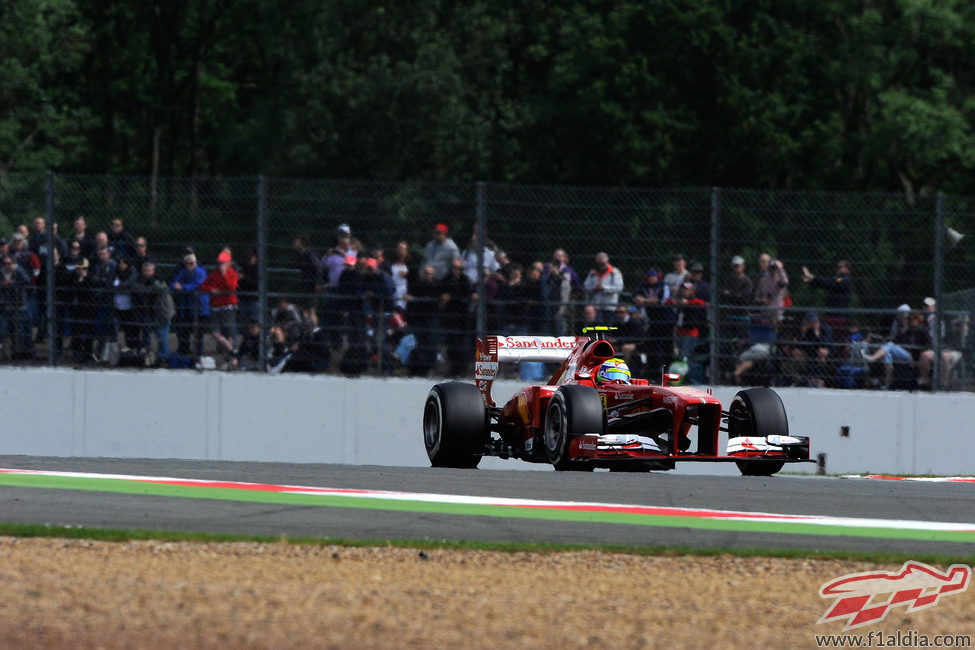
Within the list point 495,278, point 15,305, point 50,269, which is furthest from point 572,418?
point 15,305

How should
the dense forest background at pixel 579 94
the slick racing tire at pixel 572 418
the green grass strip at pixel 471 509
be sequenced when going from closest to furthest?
the green grass strip at pixel 471 509 < the slick racing tire at pixel 572 418 < the dense forest background at pixel 579 94

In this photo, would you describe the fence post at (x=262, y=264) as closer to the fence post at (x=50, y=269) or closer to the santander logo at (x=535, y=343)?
the fence post at (x=50, y=269)

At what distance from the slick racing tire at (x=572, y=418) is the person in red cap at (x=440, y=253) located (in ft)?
10.8

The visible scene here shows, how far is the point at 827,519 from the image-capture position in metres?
8.09

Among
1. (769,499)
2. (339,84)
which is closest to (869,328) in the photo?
(769,499)

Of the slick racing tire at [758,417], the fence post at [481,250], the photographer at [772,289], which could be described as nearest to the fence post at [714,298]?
the photographer at [772,289]

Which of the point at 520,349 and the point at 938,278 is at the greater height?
the point at 938,278

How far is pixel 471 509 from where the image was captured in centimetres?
823

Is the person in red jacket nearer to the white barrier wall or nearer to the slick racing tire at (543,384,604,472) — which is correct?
the white barrier wall

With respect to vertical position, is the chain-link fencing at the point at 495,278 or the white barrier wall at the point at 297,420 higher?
the chain-link fencing at the point at 495,278

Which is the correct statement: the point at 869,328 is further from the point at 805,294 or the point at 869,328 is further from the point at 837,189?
the point at 837,189

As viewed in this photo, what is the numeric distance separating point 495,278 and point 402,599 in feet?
24.6

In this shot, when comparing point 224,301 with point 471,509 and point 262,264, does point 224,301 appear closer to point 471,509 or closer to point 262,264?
point 262,264

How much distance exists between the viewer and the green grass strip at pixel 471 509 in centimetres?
772
